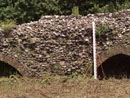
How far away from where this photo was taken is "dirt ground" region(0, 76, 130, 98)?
5.64m

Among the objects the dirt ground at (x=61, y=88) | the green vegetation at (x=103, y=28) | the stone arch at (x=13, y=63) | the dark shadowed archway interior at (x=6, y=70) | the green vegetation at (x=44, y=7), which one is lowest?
the dirt ground at (x=61, y=88)

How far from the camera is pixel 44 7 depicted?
47.3 feet

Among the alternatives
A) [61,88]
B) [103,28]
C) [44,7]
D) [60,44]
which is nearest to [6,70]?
[60,44]

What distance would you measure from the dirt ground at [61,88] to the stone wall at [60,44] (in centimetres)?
43

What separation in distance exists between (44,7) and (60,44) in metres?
7.54

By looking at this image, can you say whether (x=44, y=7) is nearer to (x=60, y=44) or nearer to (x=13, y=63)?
(x=60, y=44)

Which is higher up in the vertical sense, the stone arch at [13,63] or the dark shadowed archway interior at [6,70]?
the stone arch at [13,63]

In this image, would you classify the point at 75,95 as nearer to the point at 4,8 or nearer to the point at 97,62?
the point at 97,62

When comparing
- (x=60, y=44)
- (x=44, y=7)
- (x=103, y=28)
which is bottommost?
(x=60, y=44)

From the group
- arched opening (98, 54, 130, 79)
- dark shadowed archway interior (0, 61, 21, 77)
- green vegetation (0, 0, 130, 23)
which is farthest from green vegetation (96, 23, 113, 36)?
green vegetation (0, 0, 130, 23)

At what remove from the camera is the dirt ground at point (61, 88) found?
5641mm

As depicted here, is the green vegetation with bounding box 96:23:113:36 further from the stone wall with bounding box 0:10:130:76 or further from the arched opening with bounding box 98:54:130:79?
the arched opening with bounding box 98:54:130:79

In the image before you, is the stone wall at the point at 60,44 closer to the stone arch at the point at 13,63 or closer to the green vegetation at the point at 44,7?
the stone arch at the point at 13,63

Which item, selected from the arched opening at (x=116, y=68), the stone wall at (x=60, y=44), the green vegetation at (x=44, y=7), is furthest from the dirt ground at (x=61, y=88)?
the green vegetation at (x=44, y=7)
